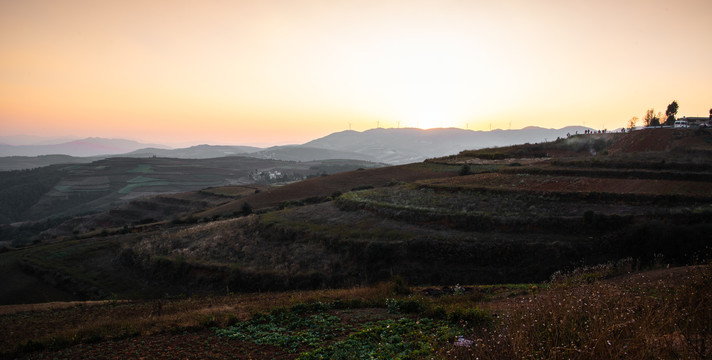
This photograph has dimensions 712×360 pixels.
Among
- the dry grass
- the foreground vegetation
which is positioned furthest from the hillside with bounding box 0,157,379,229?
the dry grass

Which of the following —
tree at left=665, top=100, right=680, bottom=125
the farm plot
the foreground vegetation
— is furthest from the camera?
tree at left=665, top=100, right=680, bottom=125

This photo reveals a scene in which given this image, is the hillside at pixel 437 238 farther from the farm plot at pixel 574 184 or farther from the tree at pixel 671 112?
the tree at pixel 671 112

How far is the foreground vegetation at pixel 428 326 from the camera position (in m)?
5.95

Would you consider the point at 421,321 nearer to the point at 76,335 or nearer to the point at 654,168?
the point at 76,335

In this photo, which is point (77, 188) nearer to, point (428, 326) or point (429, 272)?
point (429, 272)

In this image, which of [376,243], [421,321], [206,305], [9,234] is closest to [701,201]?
[376,243]

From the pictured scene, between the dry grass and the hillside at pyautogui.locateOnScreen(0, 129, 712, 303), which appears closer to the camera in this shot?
the dry grass

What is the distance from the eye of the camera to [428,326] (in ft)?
34.9

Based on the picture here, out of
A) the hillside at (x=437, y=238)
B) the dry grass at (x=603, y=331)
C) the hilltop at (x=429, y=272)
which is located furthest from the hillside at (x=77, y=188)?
the dry grass at (x=603, y=331)

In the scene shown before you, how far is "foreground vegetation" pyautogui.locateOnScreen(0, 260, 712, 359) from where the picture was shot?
5953mm

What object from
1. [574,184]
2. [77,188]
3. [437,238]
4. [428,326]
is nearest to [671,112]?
[574,184]

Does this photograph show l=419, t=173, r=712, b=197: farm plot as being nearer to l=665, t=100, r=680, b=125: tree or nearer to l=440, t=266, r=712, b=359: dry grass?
l=440, t=266, r=712, b=359: dry grass

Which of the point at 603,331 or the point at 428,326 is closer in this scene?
the point at 603,331

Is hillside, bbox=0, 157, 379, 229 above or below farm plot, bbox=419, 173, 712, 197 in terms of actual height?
below
